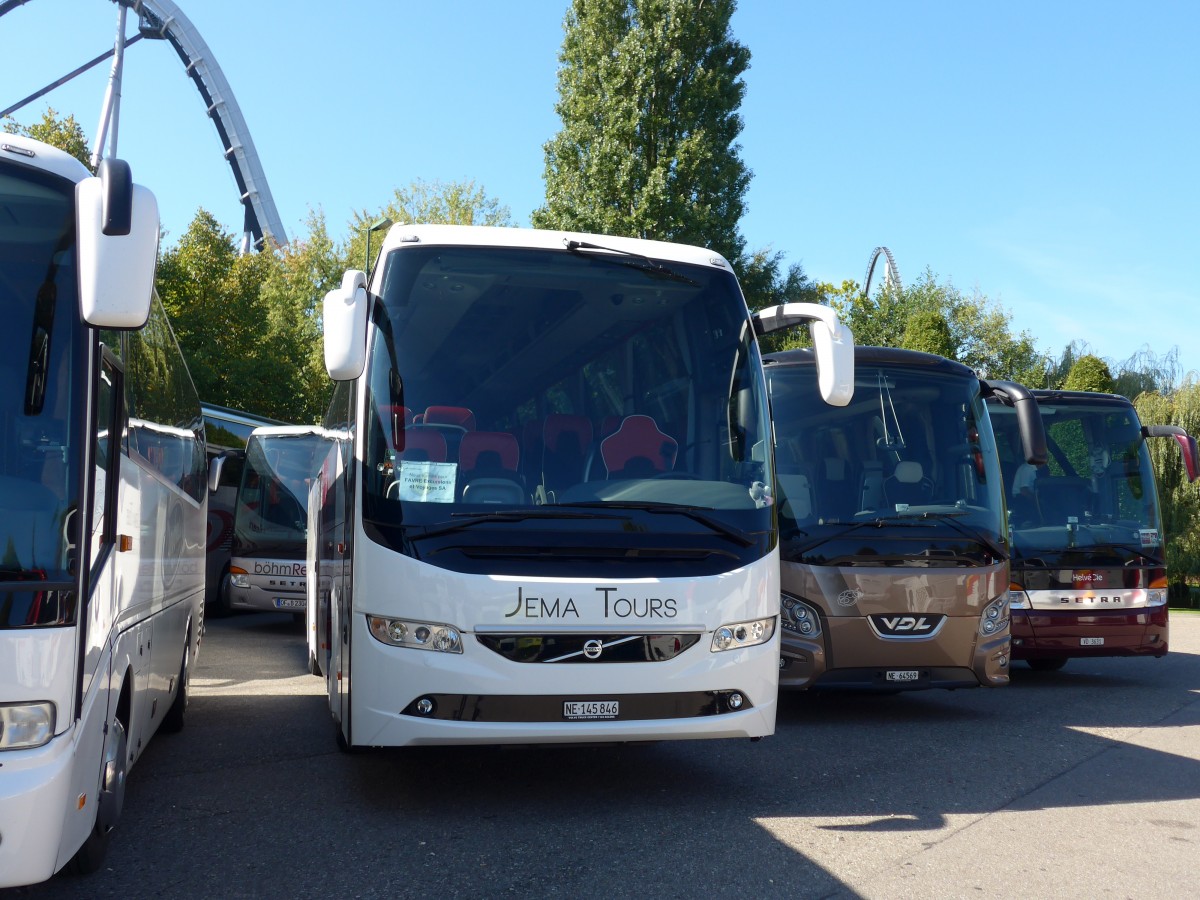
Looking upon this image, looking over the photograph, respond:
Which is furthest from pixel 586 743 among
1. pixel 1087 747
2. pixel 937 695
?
pixel 937 695

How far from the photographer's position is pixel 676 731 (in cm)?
608

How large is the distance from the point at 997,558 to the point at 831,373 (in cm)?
314

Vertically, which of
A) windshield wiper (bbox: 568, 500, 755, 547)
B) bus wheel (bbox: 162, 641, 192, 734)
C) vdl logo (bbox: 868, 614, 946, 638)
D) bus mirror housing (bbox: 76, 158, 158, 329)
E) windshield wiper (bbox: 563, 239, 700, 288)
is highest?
windshield wiper (bbox: 563, 239, 700, 288)

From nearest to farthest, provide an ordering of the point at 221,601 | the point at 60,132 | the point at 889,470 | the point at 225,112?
1. the point at 889,470
2. the point at 221,601
3. the point at 60,132
4. the point at 225,112

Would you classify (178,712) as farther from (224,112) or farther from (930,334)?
(224,112)

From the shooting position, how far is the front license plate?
5941mm

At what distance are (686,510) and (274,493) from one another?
527 inches

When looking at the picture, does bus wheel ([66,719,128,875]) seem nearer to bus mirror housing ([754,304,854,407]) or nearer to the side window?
the side window

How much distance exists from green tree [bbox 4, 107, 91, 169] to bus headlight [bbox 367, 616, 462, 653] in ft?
84.6

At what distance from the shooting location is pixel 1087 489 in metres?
12.8

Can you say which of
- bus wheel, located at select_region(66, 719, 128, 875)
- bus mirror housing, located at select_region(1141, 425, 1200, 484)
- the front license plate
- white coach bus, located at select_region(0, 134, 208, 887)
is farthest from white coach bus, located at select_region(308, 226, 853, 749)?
bus mirror housing, located at select_region(1141, 425, 1200, 484)

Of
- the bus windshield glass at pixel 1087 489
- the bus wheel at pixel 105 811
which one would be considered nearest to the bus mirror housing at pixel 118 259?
the bus wheel at pixel 105 811

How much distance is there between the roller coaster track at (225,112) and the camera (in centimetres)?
5512

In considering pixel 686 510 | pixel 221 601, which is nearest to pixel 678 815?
pixel 686 510
